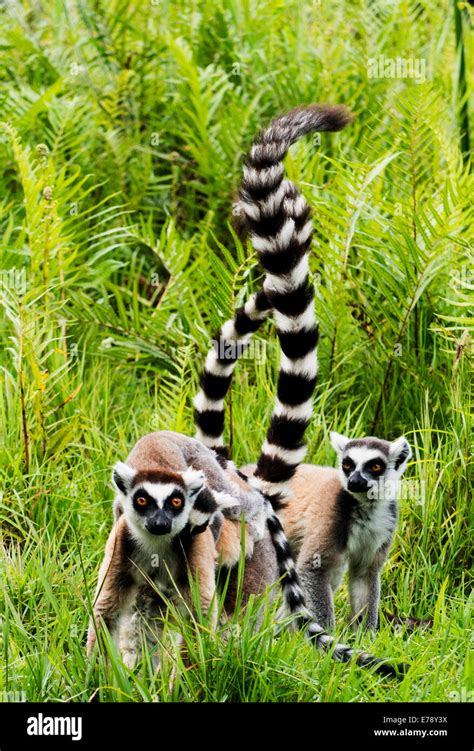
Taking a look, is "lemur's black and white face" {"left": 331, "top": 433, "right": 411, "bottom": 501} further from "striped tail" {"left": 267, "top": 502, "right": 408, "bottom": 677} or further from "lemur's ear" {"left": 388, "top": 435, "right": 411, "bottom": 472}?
"striped tail" {"left": 267, "top": 502, "right": 408, "bottom": 677}

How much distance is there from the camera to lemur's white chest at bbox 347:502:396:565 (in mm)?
4516

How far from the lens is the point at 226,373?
15.3ft

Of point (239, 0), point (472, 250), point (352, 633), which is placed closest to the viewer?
point (352, 633)

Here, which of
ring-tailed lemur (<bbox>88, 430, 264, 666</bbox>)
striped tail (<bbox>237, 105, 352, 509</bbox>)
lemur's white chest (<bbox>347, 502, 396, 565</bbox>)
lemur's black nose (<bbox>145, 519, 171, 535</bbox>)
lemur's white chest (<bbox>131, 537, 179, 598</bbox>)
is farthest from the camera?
lemur's white chest (<bbox>347, 502, 396, 565</bbox>)

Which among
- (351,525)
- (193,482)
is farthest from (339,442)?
(193,482)

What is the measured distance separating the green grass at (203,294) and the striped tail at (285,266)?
72cm

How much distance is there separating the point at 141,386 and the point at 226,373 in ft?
4.29

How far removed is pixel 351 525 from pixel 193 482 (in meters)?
1.15

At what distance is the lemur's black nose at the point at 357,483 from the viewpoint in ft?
14.0

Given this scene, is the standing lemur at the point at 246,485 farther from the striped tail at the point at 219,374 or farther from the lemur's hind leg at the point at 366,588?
the lemur's hind leg at the point at 366,588

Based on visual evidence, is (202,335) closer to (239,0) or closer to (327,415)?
(327,415)

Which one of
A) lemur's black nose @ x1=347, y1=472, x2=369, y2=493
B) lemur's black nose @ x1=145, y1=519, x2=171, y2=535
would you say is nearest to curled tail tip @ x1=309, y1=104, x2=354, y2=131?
lemur's black nose @ x1=347, y1=472, x2=369, y2=493

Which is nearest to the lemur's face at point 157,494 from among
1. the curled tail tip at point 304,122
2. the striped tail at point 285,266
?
the striped tail at point 285,266
